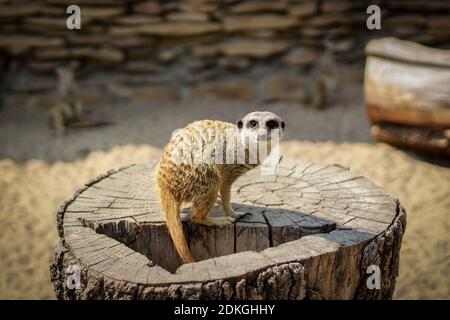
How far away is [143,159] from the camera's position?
4879 mm

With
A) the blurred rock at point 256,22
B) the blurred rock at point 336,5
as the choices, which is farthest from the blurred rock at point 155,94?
the blurred rock at point 336,5

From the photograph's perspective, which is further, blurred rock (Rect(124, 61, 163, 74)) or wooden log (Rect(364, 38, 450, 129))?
blurred rock (Rect(124, 61, 163, 74))

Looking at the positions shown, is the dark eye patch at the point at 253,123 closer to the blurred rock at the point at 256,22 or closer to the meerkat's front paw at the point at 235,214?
the meerkat's front paw at the point at 235,214

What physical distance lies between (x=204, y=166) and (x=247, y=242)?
1.36 ft

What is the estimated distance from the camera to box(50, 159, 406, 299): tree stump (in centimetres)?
198

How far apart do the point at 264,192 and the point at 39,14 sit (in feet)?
13.7

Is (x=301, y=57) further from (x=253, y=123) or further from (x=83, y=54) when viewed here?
(x=253, y=123)

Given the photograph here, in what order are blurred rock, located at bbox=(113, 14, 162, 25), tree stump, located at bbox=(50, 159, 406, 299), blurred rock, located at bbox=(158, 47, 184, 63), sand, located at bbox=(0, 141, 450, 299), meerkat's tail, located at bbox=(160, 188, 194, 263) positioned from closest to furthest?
tree stump, located at bbox=(50, 159, 406, 299), meerkat's tail, located at bbox=(160, 188, 194, 263), sand, located at bbox=(0, 141, 450, 299), blurred rock, located at bbox=(113, 14, 162, 25), blurred rock, located at bbox=(158, 47, 184, 63)

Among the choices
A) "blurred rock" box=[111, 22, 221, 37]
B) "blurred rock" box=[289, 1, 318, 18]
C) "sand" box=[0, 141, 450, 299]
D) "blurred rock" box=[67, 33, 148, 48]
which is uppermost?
"blurred rock" box=[289, 1, 318, 18]

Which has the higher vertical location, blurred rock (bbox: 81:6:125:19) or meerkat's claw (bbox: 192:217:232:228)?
blurred rock (bbox: 81:6:125:19)

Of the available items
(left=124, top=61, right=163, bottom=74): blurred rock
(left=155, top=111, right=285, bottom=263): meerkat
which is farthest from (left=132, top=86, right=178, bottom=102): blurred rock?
(left=155, top=111, right=285, bottom=263): meerkat

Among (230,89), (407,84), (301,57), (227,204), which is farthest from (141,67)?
(227,204)

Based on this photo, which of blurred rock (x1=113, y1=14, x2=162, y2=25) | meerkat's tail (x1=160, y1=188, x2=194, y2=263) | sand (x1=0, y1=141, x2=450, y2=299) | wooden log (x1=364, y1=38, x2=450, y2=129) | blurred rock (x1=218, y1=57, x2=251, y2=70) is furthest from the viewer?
blurred rock (x1=218, y1=57, x2=251, y2=70)

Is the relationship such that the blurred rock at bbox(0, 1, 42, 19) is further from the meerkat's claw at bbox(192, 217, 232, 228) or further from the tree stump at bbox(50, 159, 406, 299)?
the meerkat's claw at bbox(192, 217, 232, 228)
